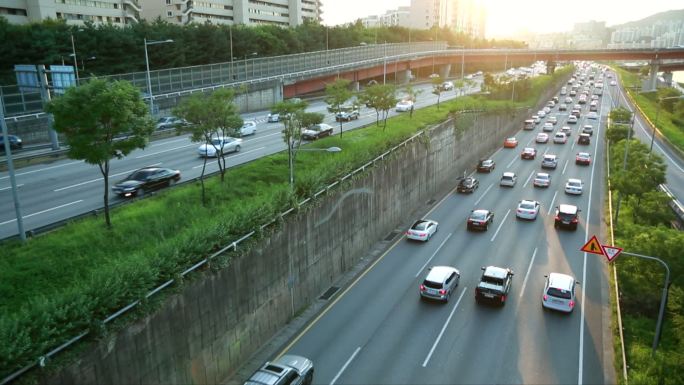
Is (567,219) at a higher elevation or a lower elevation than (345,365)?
higher

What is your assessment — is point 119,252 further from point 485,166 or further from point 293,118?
point 485,166

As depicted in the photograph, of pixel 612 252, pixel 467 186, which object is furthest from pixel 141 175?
pixel 467 186

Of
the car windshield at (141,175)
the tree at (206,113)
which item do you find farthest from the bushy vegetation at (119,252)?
the tree at (206,113)

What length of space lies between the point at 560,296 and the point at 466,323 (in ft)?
15.2

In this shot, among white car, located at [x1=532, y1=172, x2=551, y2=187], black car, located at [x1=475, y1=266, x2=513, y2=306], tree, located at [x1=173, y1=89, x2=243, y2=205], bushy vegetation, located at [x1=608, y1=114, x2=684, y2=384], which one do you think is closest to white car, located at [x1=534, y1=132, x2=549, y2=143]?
white car, located at [x1=532, y1=172, x2=551, y2=187]

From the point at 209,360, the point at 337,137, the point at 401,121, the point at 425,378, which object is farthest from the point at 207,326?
the point at 401,121

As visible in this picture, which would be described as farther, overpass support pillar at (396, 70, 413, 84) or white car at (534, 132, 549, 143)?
overpass support pillar at (396, 70, 413, 84)

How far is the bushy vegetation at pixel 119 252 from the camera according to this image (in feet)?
40.9

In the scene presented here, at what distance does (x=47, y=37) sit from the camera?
57.8 metres

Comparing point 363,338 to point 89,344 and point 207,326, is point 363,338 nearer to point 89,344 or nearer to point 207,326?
point 207,326

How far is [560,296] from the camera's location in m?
22.9

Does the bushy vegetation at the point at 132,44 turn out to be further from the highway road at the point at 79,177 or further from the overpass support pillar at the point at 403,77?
the highway road at the point at 79,177

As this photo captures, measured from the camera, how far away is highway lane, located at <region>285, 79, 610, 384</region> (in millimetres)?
19047

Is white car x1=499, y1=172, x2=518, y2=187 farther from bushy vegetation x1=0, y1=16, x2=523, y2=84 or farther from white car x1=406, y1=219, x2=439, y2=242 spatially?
bushy vegetation x1=0, y1=16, x2=523, y2=84
